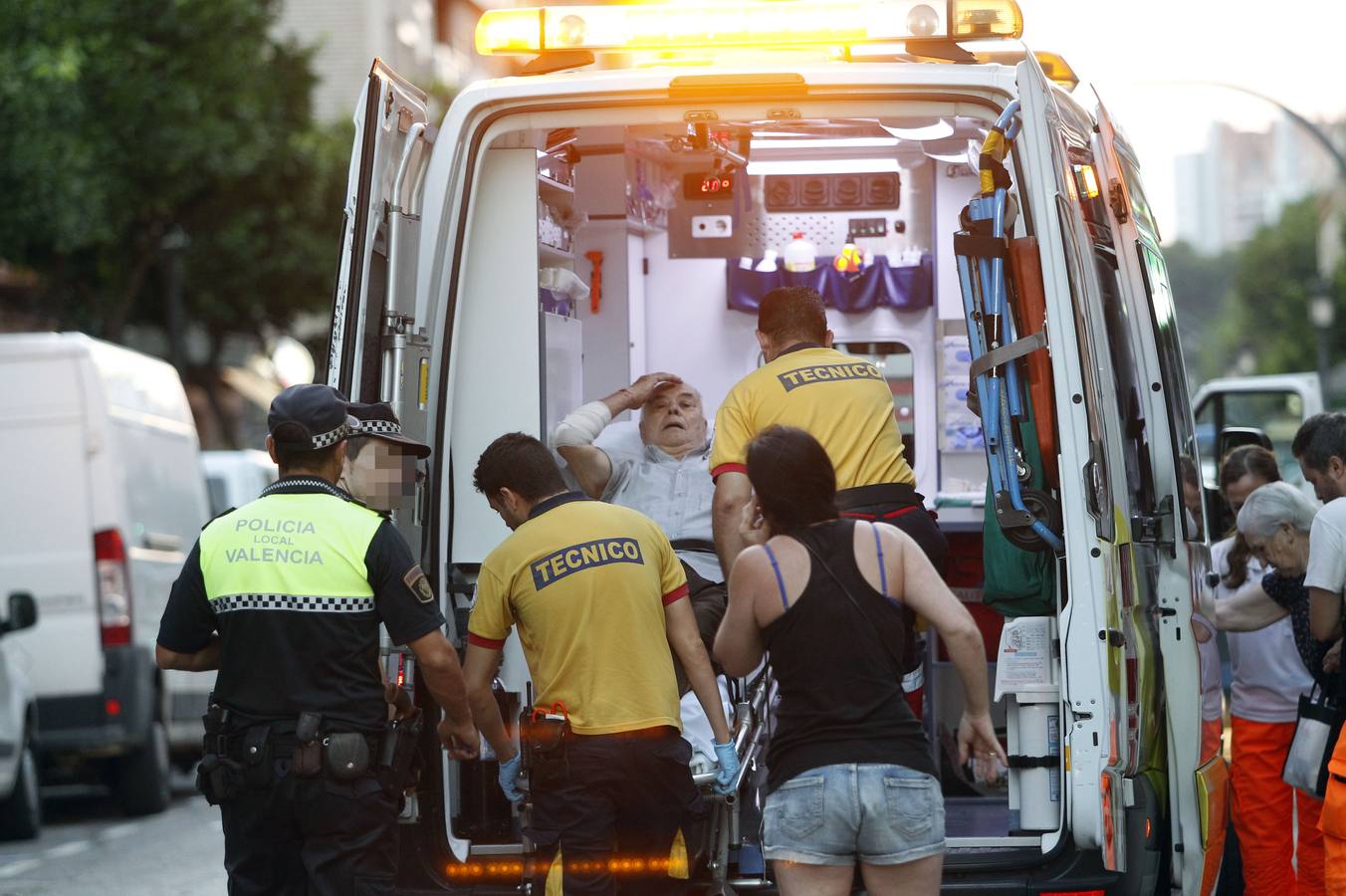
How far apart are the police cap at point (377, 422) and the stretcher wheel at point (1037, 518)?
157cm

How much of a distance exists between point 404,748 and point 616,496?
70.8 inches

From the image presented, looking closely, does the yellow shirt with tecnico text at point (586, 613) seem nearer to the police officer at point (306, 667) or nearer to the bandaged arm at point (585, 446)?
the police officer at point (306, 667)

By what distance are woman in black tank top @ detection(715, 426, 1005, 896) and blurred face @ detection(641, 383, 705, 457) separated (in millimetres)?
2197

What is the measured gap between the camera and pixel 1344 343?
5969 cm

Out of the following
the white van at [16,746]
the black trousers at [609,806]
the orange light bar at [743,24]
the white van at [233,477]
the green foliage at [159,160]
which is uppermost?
the green foliage at [159,160]

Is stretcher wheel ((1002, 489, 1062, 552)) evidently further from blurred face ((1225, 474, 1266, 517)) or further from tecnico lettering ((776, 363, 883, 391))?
blurred face ((1225, 474, 1266, 517))

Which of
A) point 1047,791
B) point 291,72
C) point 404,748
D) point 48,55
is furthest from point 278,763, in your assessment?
point 291,72

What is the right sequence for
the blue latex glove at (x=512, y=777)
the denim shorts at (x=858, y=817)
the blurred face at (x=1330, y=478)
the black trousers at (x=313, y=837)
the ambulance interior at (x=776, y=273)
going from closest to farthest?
the denim shorts at (x=858, y=817)
the black trousers at (x=313, y=837)
the blue latex glove at (x=512, y=777)
the blurred face at (x=1330, y=478)
the ambulance interior at (x=776, y=273)

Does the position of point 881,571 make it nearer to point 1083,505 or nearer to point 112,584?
point 1083,505

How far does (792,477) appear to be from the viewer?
4.40 meters

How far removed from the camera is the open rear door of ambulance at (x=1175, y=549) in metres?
5.20

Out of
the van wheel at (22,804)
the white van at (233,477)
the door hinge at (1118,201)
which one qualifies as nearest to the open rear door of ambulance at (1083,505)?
the door hinge at (1118,201)

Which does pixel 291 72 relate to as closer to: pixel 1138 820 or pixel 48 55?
pixel 48 55

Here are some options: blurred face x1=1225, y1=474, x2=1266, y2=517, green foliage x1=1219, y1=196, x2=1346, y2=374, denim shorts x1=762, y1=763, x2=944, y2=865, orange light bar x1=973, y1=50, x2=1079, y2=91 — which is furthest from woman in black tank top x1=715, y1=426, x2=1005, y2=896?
green foliage x1=1219, y1=196, x2=1346, y2=374
